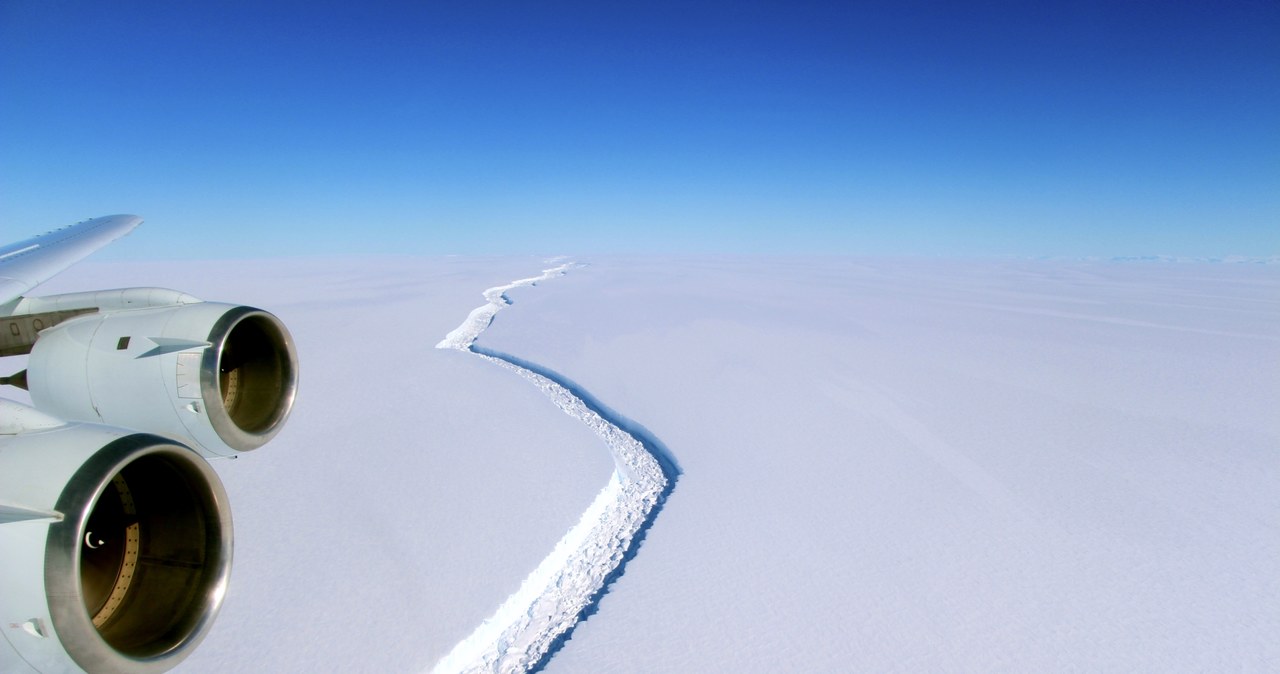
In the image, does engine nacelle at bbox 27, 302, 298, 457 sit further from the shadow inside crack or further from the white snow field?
the shadow inside crack

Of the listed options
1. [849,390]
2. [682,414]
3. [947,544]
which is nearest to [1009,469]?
[947,544]

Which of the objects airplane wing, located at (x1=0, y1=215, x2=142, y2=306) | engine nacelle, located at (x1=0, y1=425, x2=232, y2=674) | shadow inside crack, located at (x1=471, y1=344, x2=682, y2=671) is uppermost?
airplane wing, located at (x1=0, y1=215, x2=142, y2=306)

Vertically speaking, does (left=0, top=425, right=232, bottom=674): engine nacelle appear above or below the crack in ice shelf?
above

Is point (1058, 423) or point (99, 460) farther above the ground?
point (99, 460)

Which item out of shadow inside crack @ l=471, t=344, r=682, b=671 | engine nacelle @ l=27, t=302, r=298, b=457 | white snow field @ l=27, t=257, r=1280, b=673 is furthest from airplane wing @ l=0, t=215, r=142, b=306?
shadow inside crack @ l=471, t=344, r=682, b=671

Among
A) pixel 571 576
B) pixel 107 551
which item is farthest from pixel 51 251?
pixel 571 576

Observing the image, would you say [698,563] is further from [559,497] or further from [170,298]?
[170,298]
